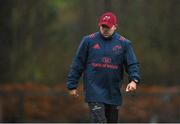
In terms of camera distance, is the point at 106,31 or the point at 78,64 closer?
the point at 106,31

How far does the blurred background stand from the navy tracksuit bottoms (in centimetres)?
1253

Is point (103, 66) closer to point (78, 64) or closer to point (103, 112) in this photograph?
point (78, 64)

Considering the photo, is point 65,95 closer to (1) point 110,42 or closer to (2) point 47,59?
(2) point 47,59

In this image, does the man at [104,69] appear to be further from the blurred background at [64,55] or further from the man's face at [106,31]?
the blurred background at [64,55]

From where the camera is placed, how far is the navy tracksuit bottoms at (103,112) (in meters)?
9.68

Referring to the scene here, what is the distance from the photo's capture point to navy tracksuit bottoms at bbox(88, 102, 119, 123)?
9.68 meters

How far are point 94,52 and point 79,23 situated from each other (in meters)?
16.9

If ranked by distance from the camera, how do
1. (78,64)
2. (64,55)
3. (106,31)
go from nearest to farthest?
1. (106,31)
2. (78,64)
3. (64,55)

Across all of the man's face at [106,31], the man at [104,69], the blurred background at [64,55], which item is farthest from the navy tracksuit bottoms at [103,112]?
the blurred background at [64,55]

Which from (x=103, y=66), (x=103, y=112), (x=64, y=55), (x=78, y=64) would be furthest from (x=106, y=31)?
(x=64, y=55)

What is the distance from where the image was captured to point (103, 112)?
973 cm

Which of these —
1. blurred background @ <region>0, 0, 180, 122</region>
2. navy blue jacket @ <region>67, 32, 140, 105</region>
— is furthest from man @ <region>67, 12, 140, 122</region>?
blurred background @ <region>0, 0, 180, 122</region>

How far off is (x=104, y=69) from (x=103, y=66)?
0.04 metres

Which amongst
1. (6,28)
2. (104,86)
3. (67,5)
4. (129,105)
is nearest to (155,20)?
(129,105)
